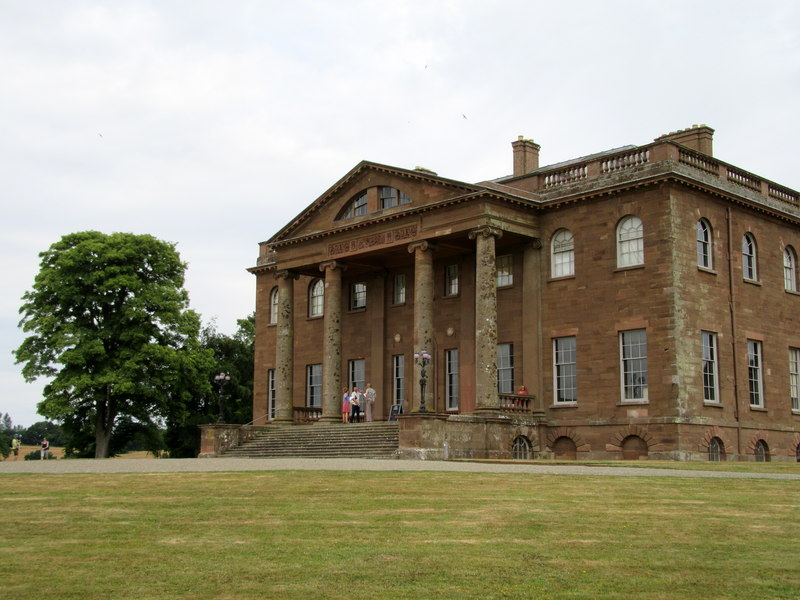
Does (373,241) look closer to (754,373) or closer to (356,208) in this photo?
(356,208)

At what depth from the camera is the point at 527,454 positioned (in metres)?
35.8

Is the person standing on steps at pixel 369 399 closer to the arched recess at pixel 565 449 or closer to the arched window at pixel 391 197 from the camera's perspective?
the arched window at pixel 391 197

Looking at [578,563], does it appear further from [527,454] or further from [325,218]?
[325,218]

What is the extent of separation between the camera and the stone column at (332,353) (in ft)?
135

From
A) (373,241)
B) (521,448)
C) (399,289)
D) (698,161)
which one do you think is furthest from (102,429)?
(698,161)

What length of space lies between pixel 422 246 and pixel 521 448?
28.0ft

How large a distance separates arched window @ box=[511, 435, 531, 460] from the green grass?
16.0 m

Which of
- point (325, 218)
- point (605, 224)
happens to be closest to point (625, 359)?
point (605, 224)

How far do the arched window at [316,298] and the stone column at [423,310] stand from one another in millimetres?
10169

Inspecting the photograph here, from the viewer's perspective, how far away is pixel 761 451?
118ft

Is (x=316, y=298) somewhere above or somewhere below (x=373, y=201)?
below

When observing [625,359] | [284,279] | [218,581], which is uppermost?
[284,279]

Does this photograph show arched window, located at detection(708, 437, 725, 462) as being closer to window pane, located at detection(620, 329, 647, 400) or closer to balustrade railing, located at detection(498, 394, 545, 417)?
window pane, located at detection(620, 329, 647, 400)

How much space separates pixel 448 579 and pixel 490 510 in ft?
15.9
